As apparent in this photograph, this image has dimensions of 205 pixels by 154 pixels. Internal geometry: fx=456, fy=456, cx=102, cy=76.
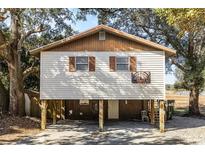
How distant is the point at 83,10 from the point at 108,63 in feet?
15.4

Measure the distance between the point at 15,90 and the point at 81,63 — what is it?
6.84 metres

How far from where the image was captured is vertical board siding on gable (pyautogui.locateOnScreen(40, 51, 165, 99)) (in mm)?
29828

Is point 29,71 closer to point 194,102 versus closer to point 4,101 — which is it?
point 4,101

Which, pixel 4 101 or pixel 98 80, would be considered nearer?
pixel 98 80

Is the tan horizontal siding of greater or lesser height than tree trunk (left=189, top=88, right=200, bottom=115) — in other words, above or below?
above

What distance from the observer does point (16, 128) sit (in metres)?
28.7

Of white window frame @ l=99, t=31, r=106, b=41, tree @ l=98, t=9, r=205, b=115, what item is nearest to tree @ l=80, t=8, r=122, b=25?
tree @ l=98, t=9, r=205, b=115

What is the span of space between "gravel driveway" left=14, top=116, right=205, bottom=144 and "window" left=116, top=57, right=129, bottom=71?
393cm

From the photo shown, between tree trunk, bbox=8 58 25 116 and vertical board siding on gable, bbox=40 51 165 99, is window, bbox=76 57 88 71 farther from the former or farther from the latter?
tree trunk, bbox=8 58 25 116

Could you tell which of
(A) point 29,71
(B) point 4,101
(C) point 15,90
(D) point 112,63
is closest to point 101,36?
(D) point 112,63

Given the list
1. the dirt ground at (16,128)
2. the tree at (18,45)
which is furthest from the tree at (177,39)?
the dirt ground at (16,128)
